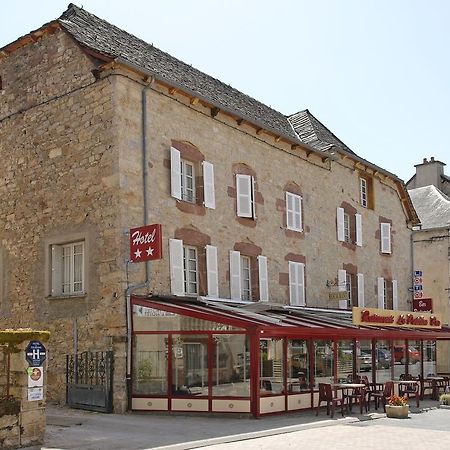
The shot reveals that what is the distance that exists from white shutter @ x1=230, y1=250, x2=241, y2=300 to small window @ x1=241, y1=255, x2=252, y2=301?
0.49 meters

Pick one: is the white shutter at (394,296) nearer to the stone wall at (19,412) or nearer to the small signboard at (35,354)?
the small signboard at (35,354)

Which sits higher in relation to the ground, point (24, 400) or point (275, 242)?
point (275, 242)

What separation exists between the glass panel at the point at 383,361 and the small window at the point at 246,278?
3659mm

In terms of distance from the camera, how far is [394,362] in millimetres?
17859

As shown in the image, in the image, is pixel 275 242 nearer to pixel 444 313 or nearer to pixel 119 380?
pixel 119 380

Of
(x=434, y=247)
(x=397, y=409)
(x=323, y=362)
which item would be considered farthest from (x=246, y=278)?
(x=434, y=247)

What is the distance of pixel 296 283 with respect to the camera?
18047mm

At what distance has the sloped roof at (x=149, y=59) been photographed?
14.6 m

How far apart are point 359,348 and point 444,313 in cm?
1242

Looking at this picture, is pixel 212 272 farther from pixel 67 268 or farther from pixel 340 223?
pixel 340 223

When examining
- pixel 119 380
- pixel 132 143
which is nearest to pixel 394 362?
pixel 119 380

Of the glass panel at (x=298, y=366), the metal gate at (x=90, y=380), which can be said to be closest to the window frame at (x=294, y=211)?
the glass panel at (x=298, y=366)

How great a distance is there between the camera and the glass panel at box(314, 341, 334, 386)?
15.0 metres

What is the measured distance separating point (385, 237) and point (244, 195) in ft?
26.0
